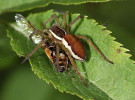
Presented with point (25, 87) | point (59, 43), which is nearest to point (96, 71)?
point (59, 43)

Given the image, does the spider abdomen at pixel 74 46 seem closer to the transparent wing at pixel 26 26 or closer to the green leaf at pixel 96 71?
the green leaf at pixel 96 71

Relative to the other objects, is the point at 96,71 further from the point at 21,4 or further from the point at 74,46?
the point at 21,4

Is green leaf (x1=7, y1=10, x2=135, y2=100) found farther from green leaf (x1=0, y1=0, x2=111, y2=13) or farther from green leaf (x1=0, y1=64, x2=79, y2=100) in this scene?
green leaf (x1=0, y1=64, x2=79, y2=100)

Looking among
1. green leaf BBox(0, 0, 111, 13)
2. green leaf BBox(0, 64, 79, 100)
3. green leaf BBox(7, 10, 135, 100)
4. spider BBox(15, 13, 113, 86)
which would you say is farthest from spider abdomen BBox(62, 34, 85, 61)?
green leaf BBox(0, 64, 79, 100)

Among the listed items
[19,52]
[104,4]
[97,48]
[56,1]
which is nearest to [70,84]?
[97,48]

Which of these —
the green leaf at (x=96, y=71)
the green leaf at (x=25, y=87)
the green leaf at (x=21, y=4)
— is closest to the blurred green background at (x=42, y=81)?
the green leaf at (x=25, y=87)

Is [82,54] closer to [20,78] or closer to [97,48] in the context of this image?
[97,48]
